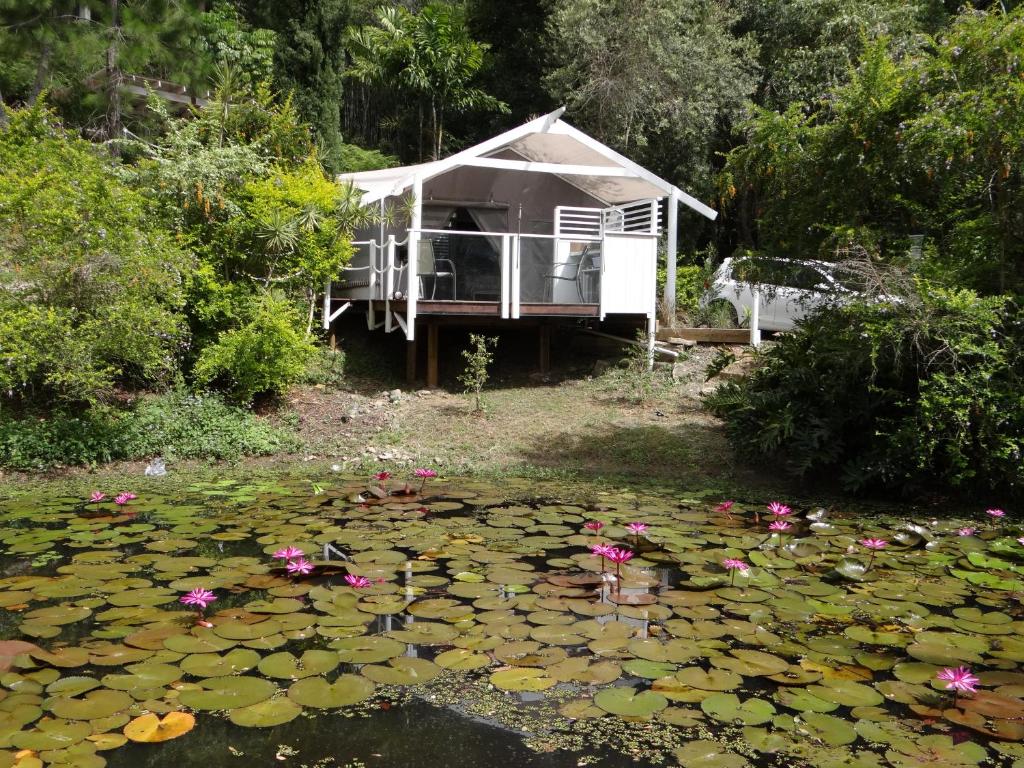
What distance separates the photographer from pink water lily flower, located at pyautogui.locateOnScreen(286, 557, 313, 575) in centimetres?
479

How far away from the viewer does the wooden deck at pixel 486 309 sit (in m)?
11.9

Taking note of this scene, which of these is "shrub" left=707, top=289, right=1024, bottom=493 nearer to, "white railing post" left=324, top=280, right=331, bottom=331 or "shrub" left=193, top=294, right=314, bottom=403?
"shrub" left=193, top=294, right=314, bottom=403

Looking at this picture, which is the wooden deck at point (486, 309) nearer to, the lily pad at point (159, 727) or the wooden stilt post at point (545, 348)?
the wooden stilt post at point (545, 348)

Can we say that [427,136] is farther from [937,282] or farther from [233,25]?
[937,282]

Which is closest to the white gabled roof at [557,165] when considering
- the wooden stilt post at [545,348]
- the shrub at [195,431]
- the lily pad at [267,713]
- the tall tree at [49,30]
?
the wooden stilt post at [545,348]

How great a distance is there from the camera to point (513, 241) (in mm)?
12094

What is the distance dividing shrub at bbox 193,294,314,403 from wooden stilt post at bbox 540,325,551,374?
4113 mm

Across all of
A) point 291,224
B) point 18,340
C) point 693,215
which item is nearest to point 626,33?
point 693,215

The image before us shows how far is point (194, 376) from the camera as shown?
10.8m

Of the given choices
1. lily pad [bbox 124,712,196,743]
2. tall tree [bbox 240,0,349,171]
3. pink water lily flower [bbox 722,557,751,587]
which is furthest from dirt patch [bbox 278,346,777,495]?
tall tree [bbox 240,0,349,171]

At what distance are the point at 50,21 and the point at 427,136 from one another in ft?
43.5

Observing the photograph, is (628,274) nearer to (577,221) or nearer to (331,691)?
(577,221)

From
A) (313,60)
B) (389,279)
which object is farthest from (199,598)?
(313,60)

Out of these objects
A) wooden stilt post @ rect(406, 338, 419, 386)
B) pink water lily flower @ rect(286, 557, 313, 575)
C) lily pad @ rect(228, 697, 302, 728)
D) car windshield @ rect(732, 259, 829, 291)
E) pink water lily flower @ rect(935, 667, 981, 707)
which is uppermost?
car windshield @ rect(732, 259, 829, 291)
